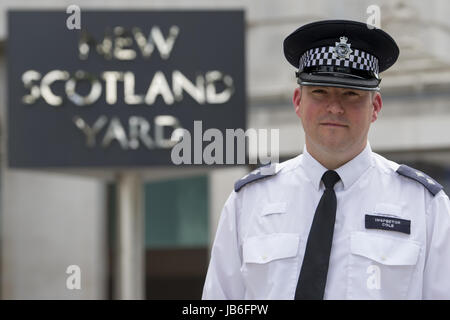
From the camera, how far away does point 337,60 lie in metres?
3.06

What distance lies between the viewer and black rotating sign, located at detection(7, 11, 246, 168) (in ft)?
40.5

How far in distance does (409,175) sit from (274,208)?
0.51 m

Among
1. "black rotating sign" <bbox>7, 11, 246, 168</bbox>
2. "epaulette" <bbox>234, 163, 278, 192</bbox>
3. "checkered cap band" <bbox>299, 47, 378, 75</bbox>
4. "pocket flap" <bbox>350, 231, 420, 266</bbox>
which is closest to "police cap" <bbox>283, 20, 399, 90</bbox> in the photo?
"checkered cap band" <bbox>299, 47, 378, 75</bbox>

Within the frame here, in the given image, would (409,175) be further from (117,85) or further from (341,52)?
(117,85)

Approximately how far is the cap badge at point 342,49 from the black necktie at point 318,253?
1.64 feet

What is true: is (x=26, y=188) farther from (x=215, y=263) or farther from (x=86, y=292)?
(x=215, y=263)

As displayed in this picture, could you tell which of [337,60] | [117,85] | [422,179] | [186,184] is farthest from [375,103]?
[186,184]

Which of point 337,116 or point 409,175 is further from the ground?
point 337,116

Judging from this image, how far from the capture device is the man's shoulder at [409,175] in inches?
121

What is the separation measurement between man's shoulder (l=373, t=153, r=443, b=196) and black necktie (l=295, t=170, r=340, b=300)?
27cm

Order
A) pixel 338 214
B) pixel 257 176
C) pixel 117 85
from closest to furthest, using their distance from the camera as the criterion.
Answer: pixel 338 214 → pixel 257 176 → pixel 117 85

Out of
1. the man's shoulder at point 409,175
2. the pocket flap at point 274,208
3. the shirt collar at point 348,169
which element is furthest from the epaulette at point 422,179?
the pocket flap at point 274,208

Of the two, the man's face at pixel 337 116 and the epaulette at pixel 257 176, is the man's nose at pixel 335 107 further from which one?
the epaulette at pixel 257 176

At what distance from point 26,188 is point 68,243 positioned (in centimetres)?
143
